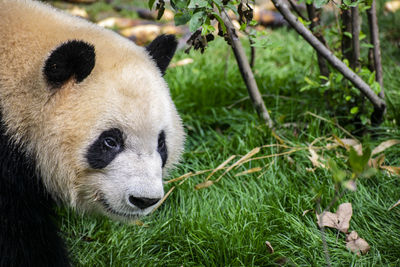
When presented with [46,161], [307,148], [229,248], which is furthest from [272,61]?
[46,161]

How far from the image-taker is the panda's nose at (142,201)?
257cm

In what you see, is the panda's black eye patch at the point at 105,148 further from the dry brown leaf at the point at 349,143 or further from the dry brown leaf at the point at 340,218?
the dry brown leaf at the point at 349,143

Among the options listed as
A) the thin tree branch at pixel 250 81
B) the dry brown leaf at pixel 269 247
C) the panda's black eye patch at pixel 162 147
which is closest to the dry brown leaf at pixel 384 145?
the thin tree branch at pixel 250 81

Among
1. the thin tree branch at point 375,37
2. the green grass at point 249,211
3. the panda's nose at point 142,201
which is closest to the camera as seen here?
the panda's nose at point 142,201

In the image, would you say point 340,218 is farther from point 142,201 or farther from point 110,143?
point 110,143

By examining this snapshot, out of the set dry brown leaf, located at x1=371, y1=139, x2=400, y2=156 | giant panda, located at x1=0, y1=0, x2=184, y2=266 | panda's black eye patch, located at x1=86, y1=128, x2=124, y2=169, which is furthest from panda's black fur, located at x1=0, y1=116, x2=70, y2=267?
dry brown leaf, located at x1=371, y1=139, x2=400, y2=156

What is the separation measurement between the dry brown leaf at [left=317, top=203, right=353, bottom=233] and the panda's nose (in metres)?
1.12

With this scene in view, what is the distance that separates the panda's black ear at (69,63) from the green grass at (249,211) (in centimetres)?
103

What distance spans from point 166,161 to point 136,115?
0.63 meters

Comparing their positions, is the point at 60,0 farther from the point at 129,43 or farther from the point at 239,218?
the point at 239,218

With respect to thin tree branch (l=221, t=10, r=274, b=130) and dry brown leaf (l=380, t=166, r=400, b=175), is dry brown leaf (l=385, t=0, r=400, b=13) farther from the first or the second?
dry brown leaf (l=380, t=166, r=400, b=175)

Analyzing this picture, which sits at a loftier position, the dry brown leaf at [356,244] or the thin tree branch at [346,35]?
the thin tree branch at [346,35]

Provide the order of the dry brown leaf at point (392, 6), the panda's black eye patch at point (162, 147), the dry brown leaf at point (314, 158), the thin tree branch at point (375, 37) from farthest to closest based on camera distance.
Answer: the dry brown leaf at point (392, 6), the thin tree branch at point (375, 37), the dry brown leaf at point (314, 158), the panda's black eye patch at point (162, 147)

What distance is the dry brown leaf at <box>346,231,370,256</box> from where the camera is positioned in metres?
2.90
